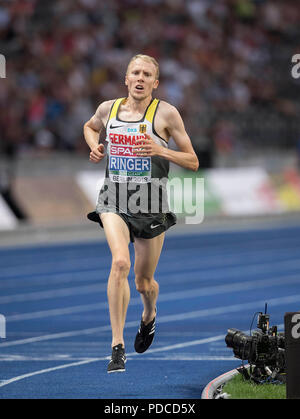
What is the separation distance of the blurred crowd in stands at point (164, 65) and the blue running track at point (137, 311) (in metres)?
3.67

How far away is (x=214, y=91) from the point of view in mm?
25141

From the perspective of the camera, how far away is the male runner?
6840 millimetres

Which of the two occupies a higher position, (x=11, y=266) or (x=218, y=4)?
(x=218, y=4)

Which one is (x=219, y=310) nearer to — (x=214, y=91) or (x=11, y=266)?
(x=11, y=266)

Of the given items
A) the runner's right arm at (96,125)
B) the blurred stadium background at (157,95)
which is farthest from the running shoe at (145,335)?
the blurred stadium background at (157,95)

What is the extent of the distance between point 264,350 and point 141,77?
6.91ft

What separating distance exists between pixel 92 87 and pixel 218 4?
662 centimetres

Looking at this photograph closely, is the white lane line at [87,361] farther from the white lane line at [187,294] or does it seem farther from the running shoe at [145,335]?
the white lane line at [187,294]

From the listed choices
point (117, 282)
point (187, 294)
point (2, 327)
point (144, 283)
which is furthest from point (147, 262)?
point (187, 294)

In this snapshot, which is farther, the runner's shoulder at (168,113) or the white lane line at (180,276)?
the white lane line at (180,276)

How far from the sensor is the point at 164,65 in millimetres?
23547

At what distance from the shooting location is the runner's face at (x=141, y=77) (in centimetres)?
691

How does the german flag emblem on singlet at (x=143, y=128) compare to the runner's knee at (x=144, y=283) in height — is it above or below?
above

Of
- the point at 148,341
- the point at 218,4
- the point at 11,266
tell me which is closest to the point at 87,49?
the point at 218,4
